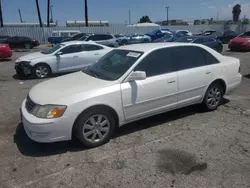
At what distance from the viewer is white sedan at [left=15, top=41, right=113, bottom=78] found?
8969 millimetres

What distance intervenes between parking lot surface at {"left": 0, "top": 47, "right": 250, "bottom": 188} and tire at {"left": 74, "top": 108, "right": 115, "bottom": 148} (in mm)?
139

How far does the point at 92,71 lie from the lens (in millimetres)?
4535

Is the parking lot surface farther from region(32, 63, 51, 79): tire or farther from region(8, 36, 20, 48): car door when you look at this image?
region(8, 36, 20, 48): car door

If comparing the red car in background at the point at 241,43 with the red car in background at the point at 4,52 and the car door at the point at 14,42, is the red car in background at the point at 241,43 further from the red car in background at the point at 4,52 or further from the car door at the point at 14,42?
the car door at the point at 14,42

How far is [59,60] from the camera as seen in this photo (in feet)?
30.4

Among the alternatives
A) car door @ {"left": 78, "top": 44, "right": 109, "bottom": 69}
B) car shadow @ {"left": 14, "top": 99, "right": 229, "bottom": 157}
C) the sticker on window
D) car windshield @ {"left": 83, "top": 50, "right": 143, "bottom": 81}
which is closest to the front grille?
car shadow @ {"left": 14, "top": 99, "right": 229, "bottom": 157}

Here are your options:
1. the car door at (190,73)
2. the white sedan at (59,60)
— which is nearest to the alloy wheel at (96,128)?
the car door at (190,73)

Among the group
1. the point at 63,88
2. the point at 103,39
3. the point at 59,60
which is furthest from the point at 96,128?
the point at 103,39

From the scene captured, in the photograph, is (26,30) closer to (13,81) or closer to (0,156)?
(13,81)

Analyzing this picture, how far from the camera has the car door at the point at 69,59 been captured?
9.32 meters

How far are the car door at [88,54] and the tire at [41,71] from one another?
1.28m

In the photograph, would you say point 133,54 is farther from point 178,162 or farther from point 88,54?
point 88,54

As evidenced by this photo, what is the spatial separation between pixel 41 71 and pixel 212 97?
6608 millimetres

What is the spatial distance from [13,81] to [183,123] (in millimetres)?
6741
